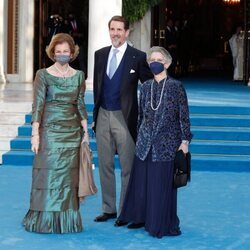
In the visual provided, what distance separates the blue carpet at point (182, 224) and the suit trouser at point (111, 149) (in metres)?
0.28

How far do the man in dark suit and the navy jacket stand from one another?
1.53ft

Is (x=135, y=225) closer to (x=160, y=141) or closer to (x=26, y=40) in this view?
(x=160, y=141)

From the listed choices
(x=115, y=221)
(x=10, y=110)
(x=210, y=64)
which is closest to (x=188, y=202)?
(x=115, y=221)

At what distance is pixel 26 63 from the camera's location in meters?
18.5

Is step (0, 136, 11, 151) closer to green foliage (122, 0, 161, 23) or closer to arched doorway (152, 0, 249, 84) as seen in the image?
green foliage (122, 0, 161, 23)

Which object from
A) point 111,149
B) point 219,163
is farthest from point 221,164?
point 111,149

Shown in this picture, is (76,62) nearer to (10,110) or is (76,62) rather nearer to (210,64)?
(10,110)

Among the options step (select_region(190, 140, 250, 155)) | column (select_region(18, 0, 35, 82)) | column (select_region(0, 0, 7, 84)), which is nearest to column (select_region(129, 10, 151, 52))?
column (select_region(18, 0, 35, 82))

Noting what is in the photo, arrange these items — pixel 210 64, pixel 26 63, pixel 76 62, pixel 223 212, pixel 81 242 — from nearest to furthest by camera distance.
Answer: pixel 81 242
pixel 223 212
pixel 26 63
pixel 76 62
pixel 210 64

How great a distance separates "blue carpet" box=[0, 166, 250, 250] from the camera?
Answer: 6.67 meters

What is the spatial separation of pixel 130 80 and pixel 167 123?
27.5 inches

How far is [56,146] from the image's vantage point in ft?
22.7

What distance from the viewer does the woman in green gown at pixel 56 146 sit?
691 cm

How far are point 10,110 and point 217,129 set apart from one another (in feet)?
10.5
